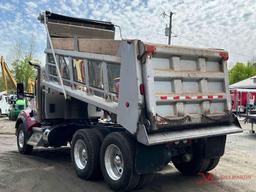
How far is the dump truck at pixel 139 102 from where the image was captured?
5.61 meters

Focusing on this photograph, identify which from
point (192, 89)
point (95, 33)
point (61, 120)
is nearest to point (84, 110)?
point (61, 120)

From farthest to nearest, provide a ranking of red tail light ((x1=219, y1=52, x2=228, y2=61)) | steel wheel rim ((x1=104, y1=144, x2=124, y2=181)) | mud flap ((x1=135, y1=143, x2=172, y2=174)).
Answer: red tail light ((x1=219, y1=52, x2=228, y2=61)), steel wheel rim ((x1=104, y1=144, x2=124, y2=181)), mud flap ((x1=135, y1=143, x2=172, y2=174))

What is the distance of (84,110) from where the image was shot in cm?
928

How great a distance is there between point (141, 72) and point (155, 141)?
3.70 ft

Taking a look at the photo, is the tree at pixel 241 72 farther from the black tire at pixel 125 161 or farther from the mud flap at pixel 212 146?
the black tire at pixel 125 161

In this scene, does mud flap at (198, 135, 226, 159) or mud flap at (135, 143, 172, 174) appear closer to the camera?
mud flap at (135, 143, 172, 174)

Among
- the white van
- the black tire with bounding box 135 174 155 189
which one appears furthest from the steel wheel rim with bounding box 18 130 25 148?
the white van

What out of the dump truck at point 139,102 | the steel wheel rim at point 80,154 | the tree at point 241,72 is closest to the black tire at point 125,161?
the dump truck at point 139,102

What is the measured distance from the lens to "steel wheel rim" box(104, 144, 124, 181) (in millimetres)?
6116

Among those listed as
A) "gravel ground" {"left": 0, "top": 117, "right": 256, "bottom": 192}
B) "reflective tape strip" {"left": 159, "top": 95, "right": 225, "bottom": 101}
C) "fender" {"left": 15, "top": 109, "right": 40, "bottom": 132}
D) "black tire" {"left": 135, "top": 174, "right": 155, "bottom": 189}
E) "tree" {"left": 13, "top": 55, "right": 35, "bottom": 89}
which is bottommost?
"gravel ground" {"left": 0, "top": 117, "right": 256, "bottom": 192}

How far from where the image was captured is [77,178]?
7.04 meters

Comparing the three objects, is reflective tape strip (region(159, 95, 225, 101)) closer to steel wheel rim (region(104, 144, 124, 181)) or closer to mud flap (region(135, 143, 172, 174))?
mud flap (region(135, 143, 172, 174))

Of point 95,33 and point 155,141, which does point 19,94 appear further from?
point 155,141

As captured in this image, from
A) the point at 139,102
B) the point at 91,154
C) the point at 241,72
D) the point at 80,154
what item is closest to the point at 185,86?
the point at 139,102
